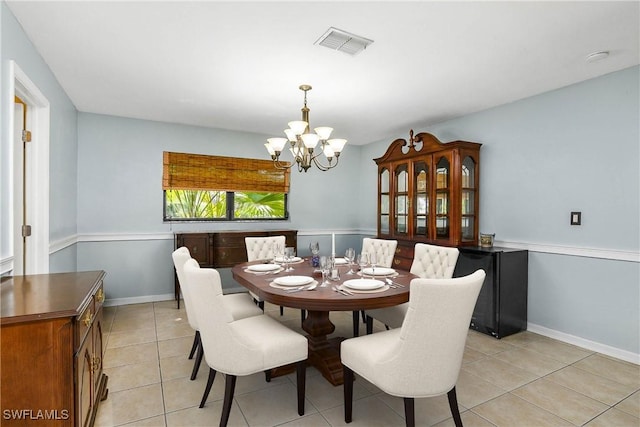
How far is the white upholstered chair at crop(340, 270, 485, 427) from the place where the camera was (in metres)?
1.50

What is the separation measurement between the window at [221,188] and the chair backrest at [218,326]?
9.86 ft

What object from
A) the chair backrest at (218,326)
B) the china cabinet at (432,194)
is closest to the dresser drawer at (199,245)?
the china cabinet at (432,194)

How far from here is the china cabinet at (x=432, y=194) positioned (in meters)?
3.68

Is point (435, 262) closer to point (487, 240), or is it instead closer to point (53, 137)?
point (487, 240)

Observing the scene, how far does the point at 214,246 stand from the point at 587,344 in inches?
157

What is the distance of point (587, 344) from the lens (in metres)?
2.99

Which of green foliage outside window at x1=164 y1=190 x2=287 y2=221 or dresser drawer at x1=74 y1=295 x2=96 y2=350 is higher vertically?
green foliage outside window at x1=164 y1=190 x2=287 y2=221

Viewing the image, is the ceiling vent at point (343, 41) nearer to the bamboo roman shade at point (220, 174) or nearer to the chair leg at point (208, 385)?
the chair leg at point (208, 385)

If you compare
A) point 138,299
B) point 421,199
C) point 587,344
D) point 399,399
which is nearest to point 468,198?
point 421,199

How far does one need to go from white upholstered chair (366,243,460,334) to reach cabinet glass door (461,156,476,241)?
3.30ft

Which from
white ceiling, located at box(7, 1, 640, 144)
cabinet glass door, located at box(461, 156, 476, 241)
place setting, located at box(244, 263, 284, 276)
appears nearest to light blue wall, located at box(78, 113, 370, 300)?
white ceiling, located at box(7, 1, 640, 144)

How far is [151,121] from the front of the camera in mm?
4352

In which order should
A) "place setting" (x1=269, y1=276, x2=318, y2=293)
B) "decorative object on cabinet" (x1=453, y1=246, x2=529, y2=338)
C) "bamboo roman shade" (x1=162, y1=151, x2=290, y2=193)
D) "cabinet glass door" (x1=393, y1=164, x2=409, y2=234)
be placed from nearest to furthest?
"place setting" (x1=269, y1=276, x2=318, y2=293) < "decorative object on cabinet" (x1=453, y1=246, x2=529, y2=338) < "cabinet glass door" (x1=393, y1=164, x2=409, y2=234) < "bamboo roman shade" (x1=162, y1=151, x2=290, y2=193)

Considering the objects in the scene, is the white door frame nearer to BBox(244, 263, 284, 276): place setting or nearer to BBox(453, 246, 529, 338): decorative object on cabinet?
BBox(244, 263, 284, 276): place setting
